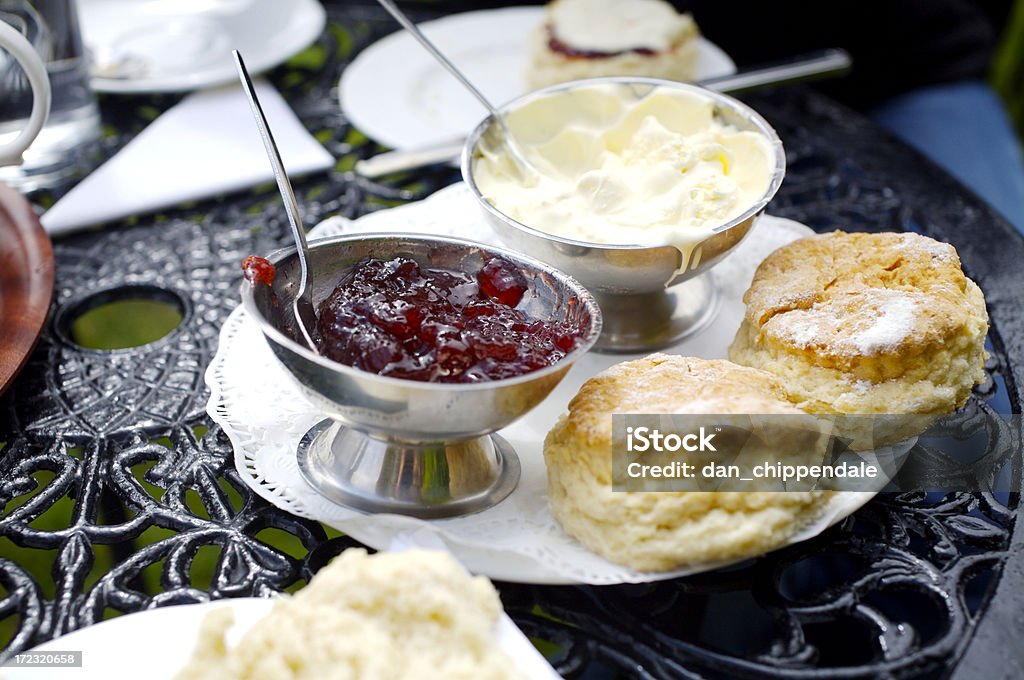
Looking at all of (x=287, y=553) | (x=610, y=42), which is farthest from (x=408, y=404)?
(x=610, y=42)

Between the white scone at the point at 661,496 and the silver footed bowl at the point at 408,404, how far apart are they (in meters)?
0.10

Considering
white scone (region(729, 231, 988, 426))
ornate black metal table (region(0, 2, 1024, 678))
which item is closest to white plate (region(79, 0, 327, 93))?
ornate black metal table (region(0, 2, 1024, 678))

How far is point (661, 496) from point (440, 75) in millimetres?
2130

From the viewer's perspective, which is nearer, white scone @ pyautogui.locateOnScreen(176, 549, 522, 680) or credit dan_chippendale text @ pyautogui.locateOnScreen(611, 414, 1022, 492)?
white scone @ pyautogui.locateOnScreen(176, 549, 522, 680)

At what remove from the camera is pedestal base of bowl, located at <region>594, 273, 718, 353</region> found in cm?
223

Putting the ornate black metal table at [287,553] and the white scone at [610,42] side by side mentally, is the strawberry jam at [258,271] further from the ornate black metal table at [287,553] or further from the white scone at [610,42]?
the white scone at [610,42]

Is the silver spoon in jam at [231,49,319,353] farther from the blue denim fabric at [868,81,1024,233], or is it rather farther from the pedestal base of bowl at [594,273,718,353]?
the blue denim fabric at [868,81,1024,233]

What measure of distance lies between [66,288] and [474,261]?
1.08m

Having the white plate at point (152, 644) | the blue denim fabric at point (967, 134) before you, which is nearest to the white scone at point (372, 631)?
the white plate at point (152, 644)

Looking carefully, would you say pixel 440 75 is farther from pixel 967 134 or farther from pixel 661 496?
pixel 661 496

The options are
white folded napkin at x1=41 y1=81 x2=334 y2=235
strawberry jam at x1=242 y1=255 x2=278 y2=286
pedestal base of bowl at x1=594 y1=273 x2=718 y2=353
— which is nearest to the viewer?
strawberry jam at x1=242 y1=255 x2=278 y2=286

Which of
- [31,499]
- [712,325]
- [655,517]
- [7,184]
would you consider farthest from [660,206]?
[7,184]

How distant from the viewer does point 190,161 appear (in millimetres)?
2820

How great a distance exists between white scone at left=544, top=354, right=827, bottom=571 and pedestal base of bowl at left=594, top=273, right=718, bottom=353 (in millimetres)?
403
